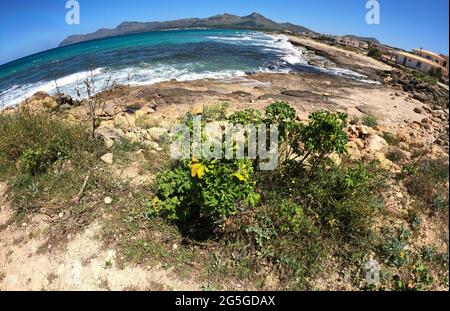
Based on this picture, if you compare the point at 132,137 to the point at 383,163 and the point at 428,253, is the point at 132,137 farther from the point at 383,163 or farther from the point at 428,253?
the point at 428,253

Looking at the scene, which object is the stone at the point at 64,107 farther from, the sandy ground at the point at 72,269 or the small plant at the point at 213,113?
the sandy ground at the point at 72,269

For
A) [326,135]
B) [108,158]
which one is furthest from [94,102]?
[326,135]

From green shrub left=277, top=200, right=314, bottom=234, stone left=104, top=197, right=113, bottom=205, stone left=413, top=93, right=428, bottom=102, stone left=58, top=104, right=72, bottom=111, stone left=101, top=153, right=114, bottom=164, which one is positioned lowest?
green shrub left=277, top=200, right=314, bottom=234

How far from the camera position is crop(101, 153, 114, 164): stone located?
15.8ft

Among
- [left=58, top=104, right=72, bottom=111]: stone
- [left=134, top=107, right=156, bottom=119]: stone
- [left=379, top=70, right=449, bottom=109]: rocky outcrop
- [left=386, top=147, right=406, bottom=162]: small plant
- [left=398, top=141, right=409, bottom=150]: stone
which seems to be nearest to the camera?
[left=386, top=147, right=406, bottom=162]: small plant

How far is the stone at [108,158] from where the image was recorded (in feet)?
15.8

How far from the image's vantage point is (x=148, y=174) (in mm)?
4652

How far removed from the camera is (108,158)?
484cm

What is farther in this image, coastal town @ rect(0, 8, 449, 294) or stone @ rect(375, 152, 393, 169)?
stone @ rect(375, 152, 393, 169)

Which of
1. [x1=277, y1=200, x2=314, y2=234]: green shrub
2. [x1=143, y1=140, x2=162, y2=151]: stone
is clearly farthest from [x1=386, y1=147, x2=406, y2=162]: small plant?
[x1=143, y1=140, x2=162, y2=151]: stone

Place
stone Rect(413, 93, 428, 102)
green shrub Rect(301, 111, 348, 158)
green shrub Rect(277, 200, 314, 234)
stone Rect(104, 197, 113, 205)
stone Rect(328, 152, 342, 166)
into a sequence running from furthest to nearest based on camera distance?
stone Rect(413, 93, 428, 102) → stone Rect(328, 152, 342, 166) → stone Rect(104, 197, 113, 205) → green shrub Rect(301, 111, 348, 158) → green shrub Rect(277, 200, 314, 234)

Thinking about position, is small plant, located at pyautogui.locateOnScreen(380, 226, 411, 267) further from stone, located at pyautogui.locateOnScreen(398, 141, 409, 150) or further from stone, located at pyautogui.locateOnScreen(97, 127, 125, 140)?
stone, located at pyautogui.locateOnScreen(97, 127, 125, 140)

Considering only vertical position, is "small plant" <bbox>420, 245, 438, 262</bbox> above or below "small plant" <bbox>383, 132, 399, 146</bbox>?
below
